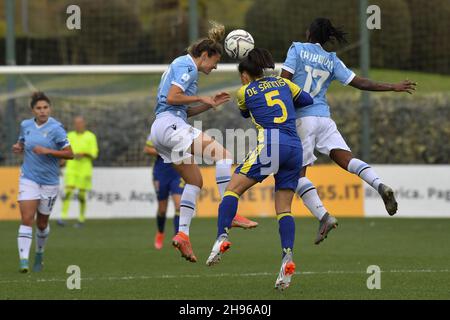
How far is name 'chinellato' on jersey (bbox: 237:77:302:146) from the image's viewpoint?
11.4 m

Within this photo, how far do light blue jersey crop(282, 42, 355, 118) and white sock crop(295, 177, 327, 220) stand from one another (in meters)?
0.82

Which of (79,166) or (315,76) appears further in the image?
(79,166)

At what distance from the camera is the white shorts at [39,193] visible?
1408 centimetres

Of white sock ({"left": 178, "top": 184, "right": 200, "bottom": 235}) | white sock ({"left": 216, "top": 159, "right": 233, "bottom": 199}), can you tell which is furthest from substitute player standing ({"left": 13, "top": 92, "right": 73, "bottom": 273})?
white sock ({"left": 216, "top": 159, "right": 233, "bottom": 199})

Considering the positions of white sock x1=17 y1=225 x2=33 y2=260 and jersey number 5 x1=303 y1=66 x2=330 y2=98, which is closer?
jersey number 5 x1=303 y1=66 x2=330 y2=98

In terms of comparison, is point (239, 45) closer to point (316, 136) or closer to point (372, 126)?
point (316, 136)

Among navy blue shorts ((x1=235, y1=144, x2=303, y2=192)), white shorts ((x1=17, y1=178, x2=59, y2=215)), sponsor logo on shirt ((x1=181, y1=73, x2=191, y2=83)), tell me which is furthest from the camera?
white shorts ((x1=17, y1=178, x2=59, y2=215))

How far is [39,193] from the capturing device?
14.1 metres

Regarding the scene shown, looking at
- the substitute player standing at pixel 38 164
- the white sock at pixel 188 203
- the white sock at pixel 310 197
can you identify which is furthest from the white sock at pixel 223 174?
the substitute player standing at pixel 38 164

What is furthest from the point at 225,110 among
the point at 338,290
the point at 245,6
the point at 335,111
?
the point at 338,290

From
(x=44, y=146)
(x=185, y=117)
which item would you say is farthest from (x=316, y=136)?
(x=44, y=146)

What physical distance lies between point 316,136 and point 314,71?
807 mm

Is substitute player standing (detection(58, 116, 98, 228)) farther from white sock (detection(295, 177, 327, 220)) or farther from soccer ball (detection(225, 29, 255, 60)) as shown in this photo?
soccer ball (detection(225, 29, 255, 60))

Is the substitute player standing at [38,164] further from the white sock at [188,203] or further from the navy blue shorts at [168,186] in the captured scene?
the navy blue shorts at [168,186]
